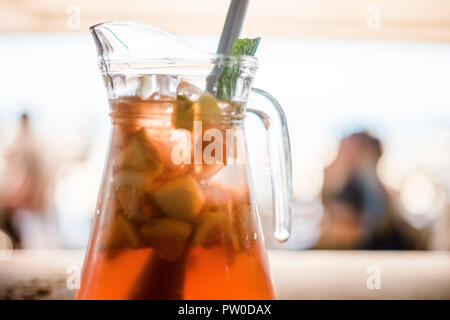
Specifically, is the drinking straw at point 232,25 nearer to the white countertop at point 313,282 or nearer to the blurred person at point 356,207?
the white countertop at point 313,282

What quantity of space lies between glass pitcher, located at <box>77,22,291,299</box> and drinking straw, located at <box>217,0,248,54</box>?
2 cm

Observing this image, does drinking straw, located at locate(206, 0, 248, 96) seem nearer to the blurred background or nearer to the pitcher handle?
the pitcher handle

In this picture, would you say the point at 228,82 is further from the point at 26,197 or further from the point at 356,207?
the point at 26,197

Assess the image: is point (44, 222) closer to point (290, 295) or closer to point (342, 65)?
point (342, 65)

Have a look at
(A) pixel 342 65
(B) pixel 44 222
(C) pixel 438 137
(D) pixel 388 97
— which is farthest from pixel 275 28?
(B) pixel 44 222

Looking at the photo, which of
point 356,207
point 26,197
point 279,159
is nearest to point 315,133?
point 356,207

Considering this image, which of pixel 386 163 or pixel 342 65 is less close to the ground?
pixel 342 65

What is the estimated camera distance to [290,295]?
89 cm

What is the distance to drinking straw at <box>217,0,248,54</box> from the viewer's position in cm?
37

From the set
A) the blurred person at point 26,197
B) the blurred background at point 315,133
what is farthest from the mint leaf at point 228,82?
the blurred person at point 26,197

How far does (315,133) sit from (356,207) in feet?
1.32

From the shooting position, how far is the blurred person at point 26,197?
255 centimetres

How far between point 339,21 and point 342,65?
342 mm

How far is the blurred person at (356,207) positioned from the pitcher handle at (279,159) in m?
2.11
